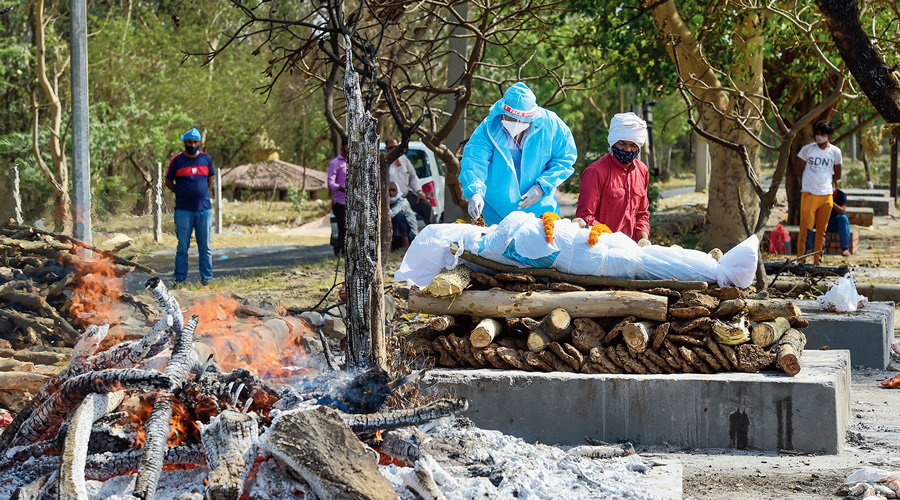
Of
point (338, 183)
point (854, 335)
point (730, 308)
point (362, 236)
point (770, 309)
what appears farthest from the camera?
point (338, 183)

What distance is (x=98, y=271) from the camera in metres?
8.47

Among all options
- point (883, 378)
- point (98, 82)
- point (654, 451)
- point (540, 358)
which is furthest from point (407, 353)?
point (98, 82)

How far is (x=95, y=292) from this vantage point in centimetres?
837

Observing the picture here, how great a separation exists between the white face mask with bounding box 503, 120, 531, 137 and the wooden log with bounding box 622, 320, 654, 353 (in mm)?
1835

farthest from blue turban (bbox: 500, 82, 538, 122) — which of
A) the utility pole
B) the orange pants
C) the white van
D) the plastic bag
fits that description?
the white van

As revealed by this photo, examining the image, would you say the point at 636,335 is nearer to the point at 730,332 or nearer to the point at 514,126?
the point at 730,332

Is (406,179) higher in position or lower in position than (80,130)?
Answer: lower

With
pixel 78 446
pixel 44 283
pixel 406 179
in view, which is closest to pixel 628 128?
pixel 78 446

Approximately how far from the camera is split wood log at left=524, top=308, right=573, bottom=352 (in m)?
6.13

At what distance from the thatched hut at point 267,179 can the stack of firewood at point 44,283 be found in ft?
80.0

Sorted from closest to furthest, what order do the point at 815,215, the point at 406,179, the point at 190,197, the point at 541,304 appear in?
the point at 541,304 < the point at 190,197 < the point at 815,215 < the point at 406,179

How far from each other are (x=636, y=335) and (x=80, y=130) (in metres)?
6.87

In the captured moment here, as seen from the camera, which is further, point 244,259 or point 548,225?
point 244,259

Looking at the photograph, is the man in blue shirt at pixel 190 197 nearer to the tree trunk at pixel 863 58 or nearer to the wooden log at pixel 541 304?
the wooden log at pixel 541 304
